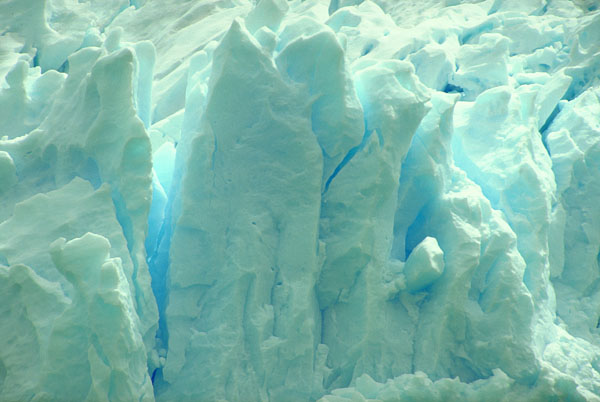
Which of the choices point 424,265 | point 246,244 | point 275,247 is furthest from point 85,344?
point 424,265

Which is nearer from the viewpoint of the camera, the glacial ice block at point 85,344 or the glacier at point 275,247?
the glacial ice block at point 85,344

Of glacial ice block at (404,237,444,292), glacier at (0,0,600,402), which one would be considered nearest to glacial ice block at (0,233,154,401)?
glacier at (0,0,600,402)

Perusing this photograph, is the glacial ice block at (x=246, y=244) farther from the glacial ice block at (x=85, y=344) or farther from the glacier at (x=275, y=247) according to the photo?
the glacial ice block at (x=85, y=344)

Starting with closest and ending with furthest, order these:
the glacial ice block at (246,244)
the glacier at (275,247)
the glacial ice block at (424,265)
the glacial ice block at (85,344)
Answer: the glacial ice block at (85,344), the glacier at (275,247), the glacial ice block at (246,244), the glacial ice block at (424,265)

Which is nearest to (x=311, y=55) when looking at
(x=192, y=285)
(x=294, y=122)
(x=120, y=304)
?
(x=294, y=122)

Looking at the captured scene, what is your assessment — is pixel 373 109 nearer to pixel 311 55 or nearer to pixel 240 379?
pixel 311 55

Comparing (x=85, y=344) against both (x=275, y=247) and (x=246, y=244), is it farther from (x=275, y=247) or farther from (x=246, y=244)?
(x=275, y=247)

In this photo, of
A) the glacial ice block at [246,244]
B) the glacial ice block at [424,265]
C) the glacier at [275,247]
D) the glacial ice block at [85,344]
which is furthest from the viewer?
the glacial ice block at [424,265]

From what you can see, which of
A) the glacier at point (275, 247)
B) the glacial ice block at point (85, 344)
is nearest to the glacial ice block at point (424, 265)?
the glacier at point (275, 247)
